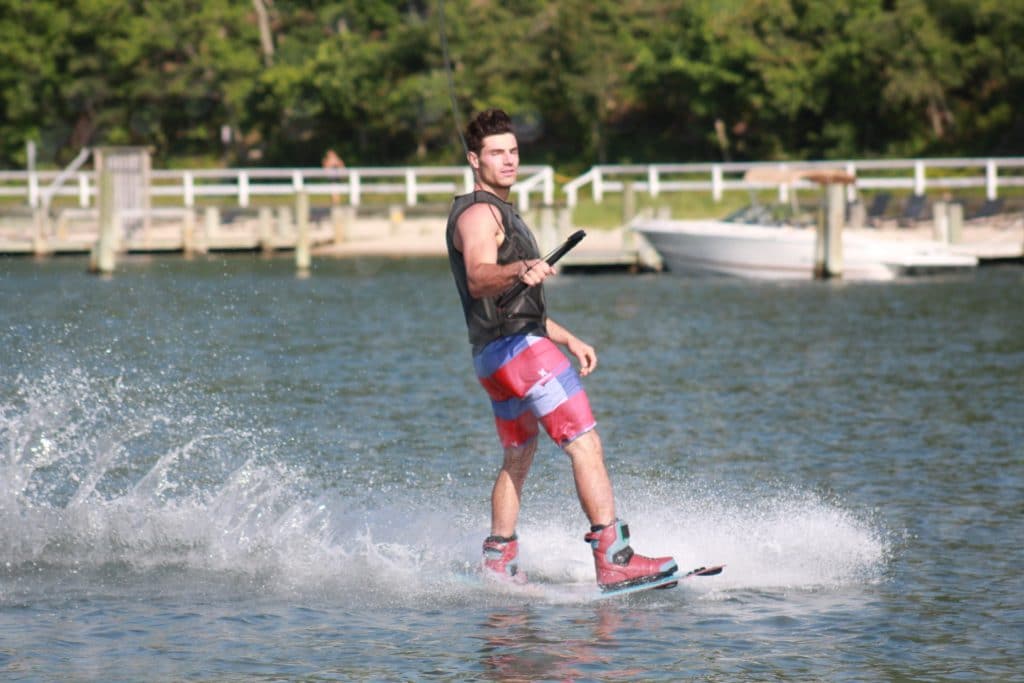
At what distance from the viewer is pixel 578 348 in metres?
8.54

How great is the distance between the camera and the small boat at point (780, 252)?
33.6 m

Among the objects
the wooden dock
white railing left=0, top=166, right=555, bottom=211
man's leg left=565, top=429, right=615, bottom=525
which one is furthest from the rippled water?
white railing left=0, top=166, right=555, bottom=211

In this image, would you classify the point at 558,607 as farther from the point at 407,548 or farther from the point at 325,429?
the point at 325,429

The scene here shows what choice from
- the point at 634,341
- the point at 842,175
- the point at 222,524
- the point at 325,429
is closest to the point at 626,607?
the point at 222,524

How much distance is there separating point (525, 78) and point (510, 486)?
157 ft

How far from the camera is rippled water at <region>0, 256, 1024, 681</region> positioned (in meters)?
8.20

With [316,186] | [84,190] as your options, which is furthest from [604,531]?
[84,190]

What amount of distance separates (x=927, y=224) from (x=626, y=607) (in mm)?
30199

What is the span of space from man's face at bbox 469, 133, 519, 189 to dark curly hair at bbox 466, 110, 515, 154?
2cm

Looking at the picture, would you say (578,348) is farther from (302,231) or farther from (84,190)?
(84,190)

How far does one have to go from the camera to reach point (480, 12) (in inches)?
2158

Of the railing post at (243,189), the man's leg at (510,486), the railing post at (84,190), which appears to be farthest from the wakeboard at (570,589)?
the railing post at (84,190)

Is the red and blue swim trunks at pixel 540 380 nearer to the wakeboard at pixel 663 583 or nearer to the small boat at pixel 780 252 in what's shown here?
the wakeboard at pixel 663 583

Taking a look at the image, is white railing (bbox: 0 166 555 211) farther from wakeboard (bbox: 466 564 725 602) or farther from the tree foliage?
wakeboard (bbox: 466 564 725 602)
